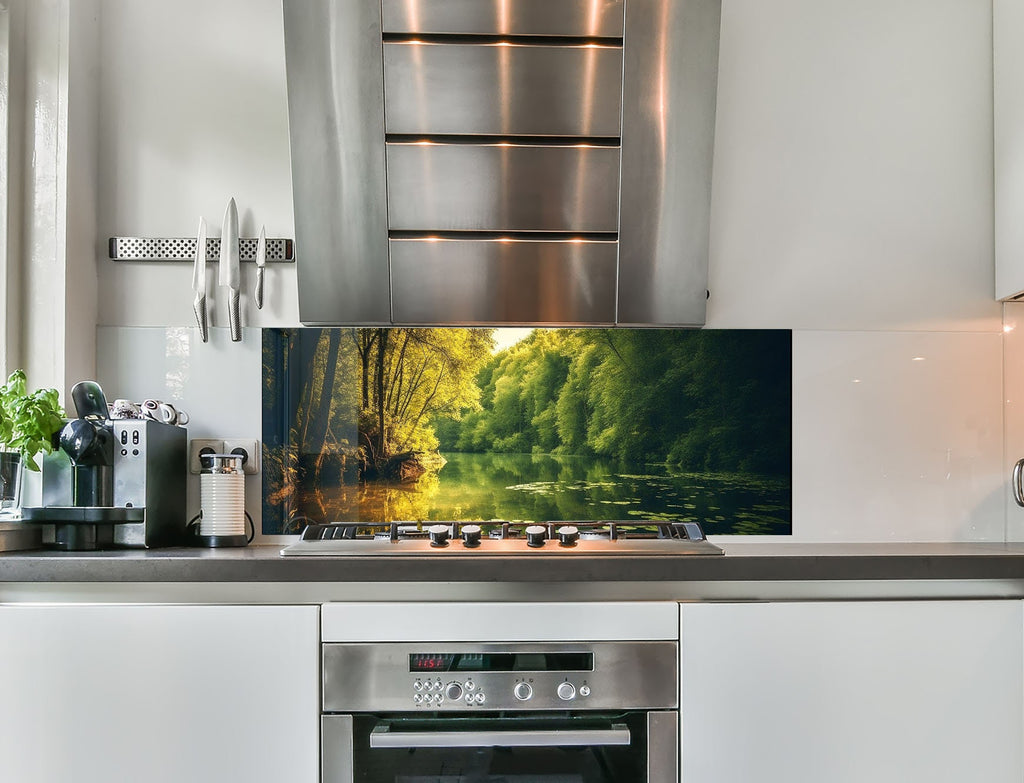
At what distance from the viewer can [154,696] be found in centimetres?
153

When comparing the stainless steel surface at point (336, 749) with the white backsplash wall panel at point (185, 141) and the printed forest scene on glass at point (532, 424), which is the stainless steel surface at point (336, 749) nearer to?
the printed forest scene on glass at point (532, 424)

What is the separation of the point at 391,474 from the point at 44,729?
3.01 ft

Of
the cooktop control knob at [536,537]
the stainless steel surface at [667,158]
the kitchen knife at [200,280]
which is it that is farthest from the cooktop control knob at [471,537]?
the kitchen knife at [200,280]

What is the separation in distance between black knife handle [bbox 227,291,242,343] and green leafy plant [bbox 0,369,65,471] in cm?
45

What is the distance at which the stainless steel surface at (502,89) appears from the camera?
74.9 inches

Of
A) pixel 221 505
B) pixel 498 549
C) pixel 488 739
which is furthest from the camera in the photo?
pixel 221 505

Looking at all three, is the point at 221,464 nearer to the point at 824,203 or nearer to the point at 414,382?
the point at 414,382

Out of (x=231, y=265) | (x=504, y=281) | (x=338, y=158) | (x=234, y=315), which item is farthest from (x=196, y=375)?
(x=504, y=281)

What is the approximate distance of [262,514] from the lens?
6.91 feet

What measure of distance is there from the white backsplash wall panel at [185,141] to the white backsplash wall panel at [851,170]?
1176mm

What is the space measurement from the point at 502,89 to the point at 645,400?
2.80 ft

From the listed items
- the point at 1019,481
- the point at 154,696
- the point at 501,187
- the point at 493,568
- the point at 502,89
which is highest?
the point at 502,89

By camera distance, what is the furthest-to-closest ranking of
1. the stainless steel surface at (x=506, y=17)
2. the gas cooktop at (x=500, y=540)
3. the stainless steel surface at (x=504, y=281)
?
the stainless steel surface at (x=504, y=281) → the stainless steel surface at (x=506, y=17) → the gas cooktop at (x=500, y=540)

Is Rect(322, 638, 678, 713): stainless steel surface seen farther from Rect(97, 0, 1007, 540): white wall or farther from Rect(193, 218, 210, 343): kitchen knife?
Rect(193, 218, 210, 343): kitchen knife
